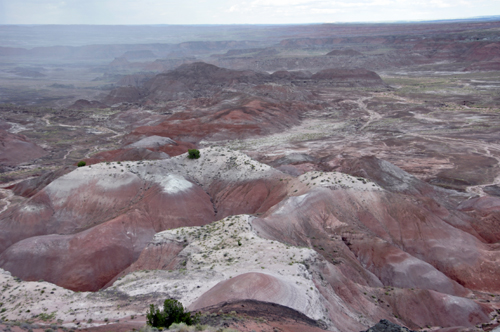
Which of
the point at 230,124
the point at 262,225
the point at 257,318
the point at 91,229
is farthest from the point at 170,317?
the point at 230,124

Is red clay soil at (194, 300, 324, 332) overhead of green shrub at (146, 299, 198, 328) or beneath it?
beneath

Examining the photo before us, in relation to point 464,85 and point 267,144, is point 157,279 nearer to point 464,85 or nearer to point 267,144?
point 267,144

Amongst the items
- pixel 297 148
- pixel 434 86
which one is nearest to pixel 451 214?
pixel 297 148

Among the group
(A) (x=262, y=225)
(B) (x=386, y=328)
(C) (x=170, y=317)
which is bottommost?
(A) (x=262, y=225)

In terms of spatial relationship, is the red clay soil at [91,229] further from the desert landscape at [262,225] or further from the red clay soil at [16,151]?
the red clay soil at [16,151]

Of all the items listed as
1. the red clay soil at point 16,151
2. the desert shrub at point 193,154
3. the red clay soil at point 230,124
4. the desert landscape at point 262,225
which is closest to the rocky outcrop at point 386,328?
the desert landscape at point 262,225

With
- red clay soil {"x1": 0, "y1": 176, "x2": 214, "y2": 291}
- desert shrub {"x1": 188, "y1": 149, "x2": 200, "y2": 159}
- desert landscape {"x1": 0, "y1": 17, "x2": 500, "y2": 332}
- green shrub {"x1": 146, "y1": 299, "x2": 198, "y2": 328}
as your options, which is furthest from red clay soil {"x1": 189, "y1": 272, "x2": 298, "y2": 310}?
desert shrub {"x1": 188, "y1": 149, "x2": 200, "y2": 159}

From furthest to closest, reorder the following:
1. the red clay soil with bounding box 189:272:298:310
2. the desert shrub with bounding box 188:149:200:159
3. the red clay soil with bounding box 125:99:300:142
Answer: the red clay soil with bounding box 125:99:300:142, the desert shrub with bounding box 188:149:200:159, the red clay soil with bounding box 189:272:298:310

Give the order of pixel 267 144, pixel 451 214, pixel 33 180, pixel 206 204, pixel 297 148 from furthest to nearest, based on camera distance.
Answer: pixel 267 144, pixel 297 148, pixel 33 180, pixel 206 204, pixel 451 214

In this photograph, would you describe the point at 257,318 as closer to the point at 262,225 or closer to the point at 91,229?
the point at 262,225

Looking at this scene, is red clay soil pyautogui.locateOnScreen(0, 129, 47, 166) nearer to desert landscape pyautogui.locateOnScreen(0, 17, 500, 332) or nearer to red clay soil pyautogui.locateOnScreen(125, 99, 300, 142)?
desert landscape pyautogui.locateOnScreen(0, 17, 500, 332)

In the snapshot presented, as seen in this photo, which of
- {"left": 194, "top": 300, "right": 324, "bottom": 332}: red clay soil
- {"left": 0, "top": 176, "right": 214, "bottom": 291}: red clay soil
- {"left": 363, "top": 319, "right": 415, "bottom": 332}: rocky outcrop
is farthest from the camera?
{"left": 0, "top": 176, "right": 214, "bottom": 291}: red clay soil
